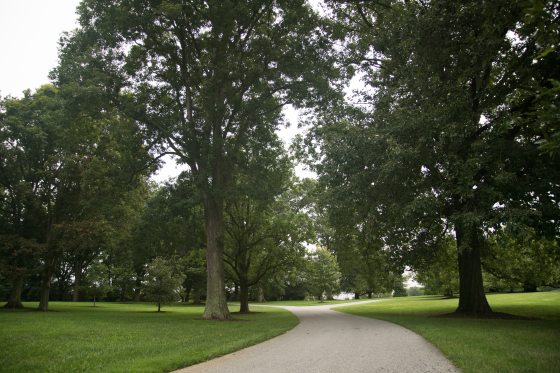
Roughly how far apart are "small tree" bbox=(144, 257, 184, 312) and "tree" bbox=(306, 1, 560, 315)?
1874 cm

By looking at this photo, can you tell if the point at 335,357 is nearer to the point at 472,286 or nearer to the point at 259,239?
the point at 472,286

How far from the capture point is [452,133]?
38.8 ft

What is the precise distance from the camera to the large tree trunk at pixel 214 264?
18.8 metres

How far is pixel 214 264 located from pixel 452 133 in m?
13.0

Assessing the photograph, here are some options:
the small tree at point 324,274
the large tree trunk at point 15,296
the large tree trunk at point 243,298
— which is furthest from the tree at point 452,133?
the small tree at point 324,274

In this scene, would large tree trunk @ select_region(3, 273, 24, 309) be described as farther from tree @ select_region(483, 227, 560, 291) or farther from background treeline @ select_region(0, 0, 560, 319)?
tree @ select_region(483, 227, 560, 291)

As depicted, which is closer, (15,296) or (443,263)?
(443,263)

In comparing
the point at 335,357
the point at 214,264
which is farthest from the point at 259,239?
the point at 335,357

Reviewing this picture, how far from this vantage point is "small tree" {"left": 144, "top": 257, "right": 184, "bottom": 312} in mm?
29375

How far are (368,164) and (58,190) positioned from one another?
74.9 feet

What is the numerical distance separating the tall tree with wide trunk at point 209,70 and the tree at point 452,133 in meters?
4.79

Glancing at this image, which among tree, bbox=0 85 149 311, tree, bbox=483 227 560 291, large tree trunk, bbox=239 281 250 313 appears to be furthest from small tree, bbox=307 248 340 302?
tree, bbox=0 85 149 311

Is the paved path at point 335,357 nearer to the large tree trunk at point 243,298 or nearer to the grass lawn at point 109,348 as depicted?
the grass lawn at point 109,348

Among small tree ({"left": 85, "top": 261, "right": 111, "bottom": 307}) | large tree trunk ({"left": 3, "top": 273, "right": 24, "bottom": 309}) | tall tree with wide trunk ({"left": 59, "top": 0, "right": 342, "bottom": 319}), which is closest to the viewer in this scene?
tall tree with wide trunk ({"left": 59, "top": 0, "right": 342, "bottom": 319})
